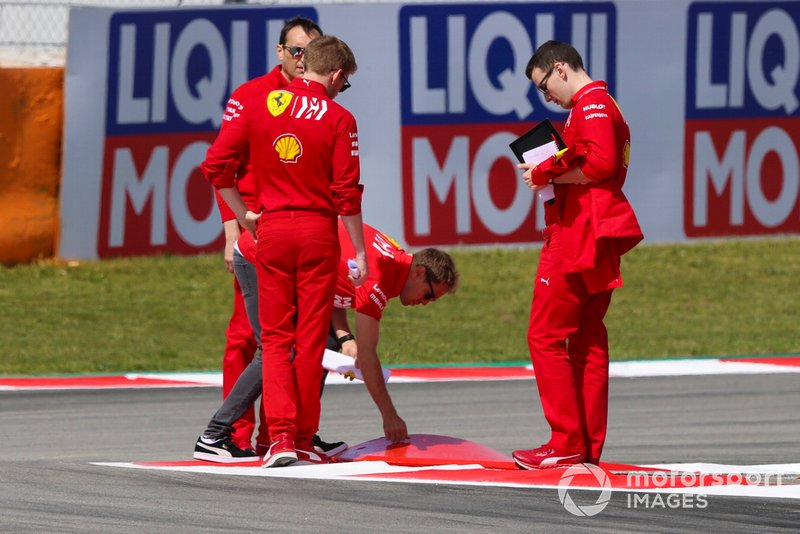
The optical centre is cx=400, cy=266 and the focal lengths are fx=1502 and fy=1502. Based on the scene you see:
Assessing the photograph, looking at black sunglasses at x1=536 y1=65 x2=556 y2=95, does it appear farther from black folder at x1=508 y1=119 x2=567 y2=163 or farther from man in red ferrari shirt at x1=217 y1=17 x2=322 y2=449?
man in red ferrari shirt at x1=217 y1=17 x2=322 y2=449

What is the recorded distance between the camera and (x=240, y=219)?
636 centimetres

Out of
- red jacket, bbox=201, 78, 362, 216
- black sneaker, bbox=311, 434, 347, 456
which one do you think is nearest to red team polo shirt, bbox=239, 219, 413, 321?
red jacket, bbox=201, 78, 362, 216

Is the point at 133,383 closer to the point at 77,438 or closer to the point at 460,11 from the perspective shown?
the point at 77,438

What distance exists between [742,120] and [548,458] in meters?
7.49

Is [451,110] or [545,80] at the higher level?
[451,110]

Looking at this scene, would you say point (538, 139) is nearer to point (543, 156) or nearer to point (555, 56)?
point (543, 156)

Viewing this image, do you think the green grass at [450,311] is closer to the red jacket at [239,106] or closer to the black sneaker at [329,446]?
the black sneaker at [329,446]

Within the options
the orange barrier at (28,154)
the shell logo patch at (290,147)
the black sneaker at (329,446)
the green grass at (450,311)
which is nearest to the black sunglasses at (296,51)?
the shell logo patch at (290,147)

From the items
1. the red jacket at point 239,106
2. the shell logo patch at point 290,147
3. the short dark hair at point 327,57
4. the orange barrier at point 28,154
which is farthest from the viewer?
the orange barrier at point 28,154

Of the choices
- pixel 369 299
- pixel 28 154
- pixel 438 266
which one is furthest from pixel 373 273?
pixel 28 154

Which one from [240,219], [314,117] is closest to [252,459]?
[240,219]

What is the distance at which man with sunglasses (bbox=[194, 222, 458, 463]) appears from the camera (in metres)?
6.27

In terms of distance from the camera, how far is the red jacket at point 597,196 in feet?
19.2

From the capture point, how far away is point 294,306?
20.3 ft
